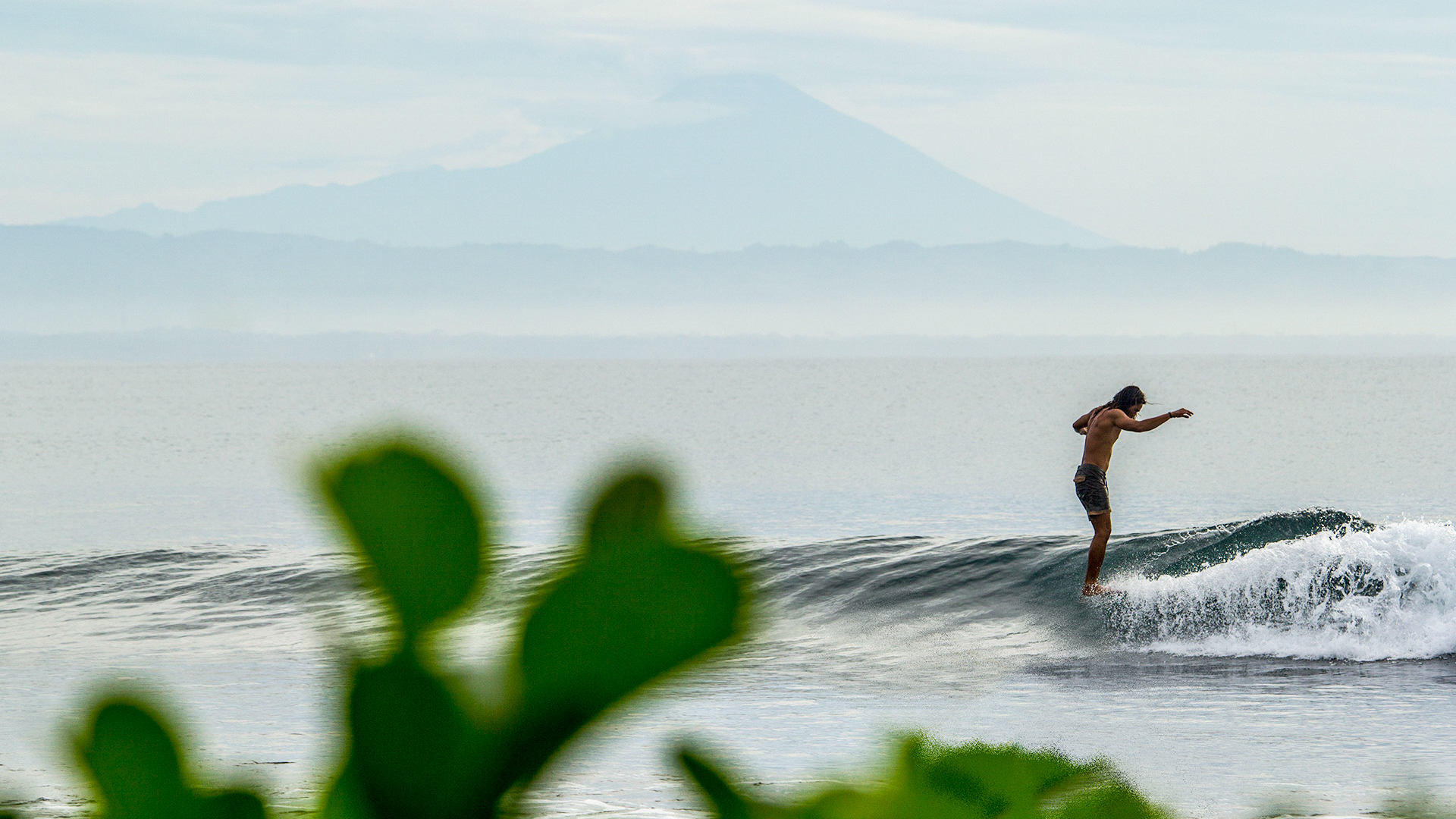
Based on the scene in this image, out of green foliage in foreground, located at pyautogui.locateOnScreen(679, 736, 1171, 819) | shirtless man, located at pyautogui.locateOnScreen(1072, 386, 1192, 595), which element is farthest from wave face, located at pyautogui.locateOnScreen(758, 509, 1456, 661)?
green foliage in foreground, located at pyautogui.locateOnScreen(679, 736, 1171, 819)

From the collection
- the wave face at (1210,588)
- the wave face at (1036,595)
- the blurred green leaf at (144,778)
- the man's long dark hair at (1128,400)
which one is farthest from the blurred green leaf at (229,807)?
the man's long dark hair at (1128,400)

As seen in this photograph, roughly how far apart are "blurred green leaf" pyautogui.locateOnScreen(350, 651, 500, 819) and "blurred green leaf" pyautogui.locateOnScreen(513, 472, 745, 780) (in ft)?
0.10

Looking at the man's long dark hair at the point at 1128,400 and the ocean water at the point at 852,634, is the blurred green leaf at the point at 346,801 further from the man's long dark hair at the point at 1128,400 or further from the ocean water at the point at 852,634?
the man's long dark hair at the point at 1128,400

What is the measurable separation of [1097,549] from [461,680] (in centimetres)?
1642

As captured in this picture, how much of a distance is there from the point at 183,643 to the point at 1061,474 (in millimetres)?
42643

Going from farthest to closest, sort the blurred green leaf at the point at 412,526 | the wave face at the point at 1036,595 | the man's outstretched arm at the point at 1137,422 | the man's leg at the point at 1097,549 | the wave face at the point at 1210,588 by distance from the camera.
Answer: the man's leg at the point at 1097,549
the wave face at the point at 1036,595
the wave face at the point at 1210,588
the man's outstretched arm at the point at 1137,422
the blurred green leaf at the point at 412,526

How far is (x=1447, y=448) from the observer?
71.9 metres

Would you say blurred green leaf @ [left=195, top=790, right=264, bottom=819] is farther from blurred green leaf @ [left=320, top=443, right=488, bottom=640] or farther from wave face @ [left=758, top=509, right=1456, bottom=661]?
wave face @ [left=758, top=509, right=1456, bottom=661]

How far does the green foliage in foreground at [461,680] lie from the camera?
0.35 metres

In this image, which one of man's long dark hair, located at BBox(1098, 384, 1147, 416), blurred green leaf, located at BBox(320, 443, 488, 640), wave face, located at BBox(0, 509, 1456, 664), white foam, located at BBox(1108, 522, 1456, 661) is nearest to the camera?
blurred green leaf, located at BBox(320, 443, 488, 640)

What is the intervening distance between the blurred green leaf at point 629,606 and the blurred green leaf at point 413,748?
3cm

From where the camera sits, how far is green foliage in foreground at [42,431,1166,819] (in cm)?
35

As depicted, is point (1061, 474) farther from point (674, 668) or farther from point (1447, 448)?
point (674, 668)

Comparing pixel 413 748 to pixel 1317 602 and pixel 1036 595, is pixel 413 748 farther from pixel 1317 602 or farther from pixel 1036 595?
pixel 1036 595
